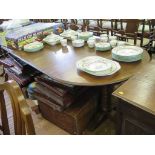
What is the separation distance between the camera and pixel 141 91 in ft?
3.15

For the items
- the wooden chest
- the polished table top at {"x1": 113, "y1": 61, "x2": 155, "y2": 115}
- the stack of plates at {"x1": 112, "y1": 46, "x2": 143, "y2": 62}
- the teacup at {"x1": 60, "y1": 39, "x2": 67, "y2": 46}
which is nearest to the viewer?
the polished table top at {"x1": 113, "y1": 61, "x2": 155, "y2": 115}

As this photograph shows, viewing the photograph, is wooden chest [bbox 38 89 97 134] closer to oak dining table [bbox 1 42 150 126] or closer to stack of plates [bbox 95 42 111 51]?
oak dining table [bbox 1 42 150 126]

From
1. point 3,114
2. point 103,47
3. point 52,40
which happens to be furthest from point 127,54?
point 3,114

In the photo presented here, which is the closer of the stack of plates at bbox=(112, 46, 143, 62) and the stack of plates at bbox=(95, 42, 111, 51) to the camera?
the stack of plates at bbox=(112, 46, 143, 62)

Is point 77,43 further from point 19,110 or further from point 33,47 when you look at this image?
point 19,110

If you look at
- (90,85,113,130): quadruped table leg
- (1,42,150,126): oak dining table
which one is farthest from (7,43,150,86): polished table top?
(90,85,113,130): quadruped table leg

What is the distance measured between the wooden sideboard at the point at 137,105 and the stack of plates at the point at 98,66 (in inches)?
9.3

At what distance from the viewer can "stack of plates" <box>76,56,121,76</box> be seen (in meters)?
1.28

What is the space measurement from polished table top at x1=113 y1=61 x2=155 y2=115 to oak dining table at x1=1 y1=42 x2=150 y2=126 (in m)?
0.18

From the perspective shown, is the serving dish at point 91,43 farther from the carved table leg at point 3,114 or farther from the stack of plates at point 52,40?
the carved table leg at point 3,114

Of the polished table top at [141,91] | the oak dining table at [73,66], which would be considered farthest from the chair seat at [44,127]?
the polished table top at [141,91]

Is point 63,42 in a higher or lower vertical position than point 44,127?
higher

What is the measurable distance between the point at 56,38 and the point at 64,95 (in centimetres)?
76

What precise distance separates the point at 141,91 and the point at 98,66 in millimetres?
461
